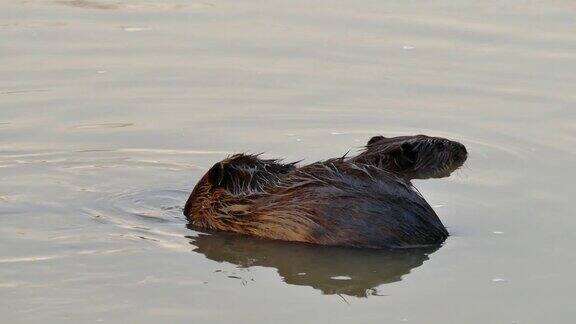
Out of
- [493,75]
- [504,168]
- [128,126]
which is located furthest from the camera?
[493,75]

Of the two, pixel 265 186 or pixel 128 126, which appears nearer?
pixel 265 186

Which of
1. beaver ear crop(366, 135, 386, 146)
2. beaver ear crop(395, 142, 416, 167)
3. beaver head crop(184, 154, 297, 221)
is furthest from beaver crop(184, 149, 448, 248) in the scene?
beaver ear crop(395, 142, 416, 167)

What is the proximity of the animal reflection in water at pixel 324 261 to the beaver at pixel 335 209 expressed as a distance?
0.17 ft

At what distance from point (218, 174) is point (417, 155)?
1.85 meters

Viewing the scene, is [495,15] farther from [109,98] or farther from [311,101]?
[109,98]

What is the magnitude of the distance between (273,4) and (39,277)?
5815 mm

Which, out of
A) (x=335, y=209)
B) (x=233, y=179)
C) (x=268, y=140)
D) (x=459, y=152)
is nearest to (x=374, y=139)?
(x=459, y=152)

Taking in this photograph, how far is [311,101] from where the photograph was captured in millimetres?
9406

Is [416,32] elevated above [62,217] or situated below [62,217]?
above

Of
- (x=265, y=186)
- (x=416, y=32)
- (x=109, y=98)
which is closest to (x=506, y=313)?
(x=265, y=186)

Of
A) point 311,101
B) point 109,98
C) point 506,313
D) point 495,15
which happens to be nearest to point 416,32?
point 495,15

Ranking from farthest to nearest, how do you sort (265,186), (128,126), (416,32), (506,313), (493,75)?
(416,32)
(493,75)
(128,126)
(265,186)
(506,313)

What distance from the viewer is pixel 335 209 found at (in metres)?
6.75

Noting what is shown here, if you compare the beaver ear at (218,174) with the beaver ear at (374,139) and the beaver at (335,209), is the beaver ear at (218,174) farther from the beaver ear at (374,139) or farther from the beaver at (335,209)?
the beaver ear at (374,139)
